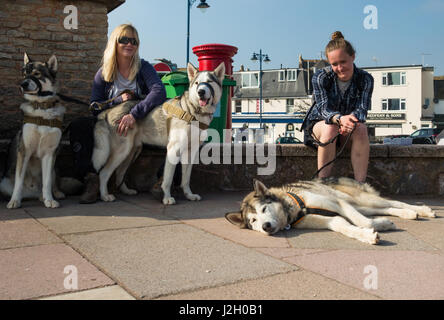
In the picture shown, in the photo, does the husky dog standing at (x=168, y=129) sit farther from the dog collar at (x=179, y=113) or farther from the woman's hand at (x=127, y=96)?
the woman's hand at (x=127, y=96)

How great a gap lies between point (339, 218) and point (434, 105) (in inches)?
2361

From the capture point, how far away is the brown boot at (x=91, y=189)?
188 inches

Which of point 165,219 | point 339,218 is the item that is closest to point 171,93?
point 165,219

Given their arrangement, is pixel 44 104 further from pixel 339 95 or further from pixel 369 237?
pixel 369 237

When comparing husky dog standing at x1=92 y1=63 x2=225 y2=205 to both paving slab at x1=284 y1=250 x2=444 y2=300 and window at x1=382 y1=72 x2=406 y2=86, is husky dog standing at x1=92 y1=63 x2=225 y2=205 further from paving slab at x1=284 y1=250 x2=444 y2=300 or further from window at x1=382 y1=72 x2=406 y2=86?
window at x1=382 y1=72 x2=406 y2=86

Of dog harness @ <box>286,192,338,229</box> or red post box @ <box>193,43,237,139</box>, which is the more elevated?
red post box @ <box>193,43,237,139</box>

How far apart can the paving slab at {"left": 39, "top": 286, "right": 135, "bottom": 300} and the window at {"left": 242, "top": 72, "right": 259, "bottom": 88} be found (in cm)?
6040

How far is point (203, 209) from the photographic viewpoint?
4590 millimetres

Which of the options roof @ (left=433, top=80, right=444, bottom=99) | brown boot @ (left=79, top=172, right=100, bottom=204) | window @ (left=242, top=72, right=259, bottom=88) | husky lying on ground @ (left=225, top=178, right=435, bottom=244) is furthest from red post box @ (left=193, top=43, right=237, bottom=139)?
roof @ (left=433, top=80, right=444, bottom=99)

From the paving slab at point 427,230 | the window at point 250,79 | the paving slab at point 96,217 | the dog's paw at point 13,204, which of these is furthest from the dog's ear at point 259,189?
the window at point 250,79

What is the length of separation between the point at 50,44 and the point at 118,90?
1.87 meters

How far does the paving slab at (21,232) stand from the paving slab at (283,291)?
1533 millimetres

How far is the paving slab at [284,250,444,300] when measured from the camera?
218 centimetres
